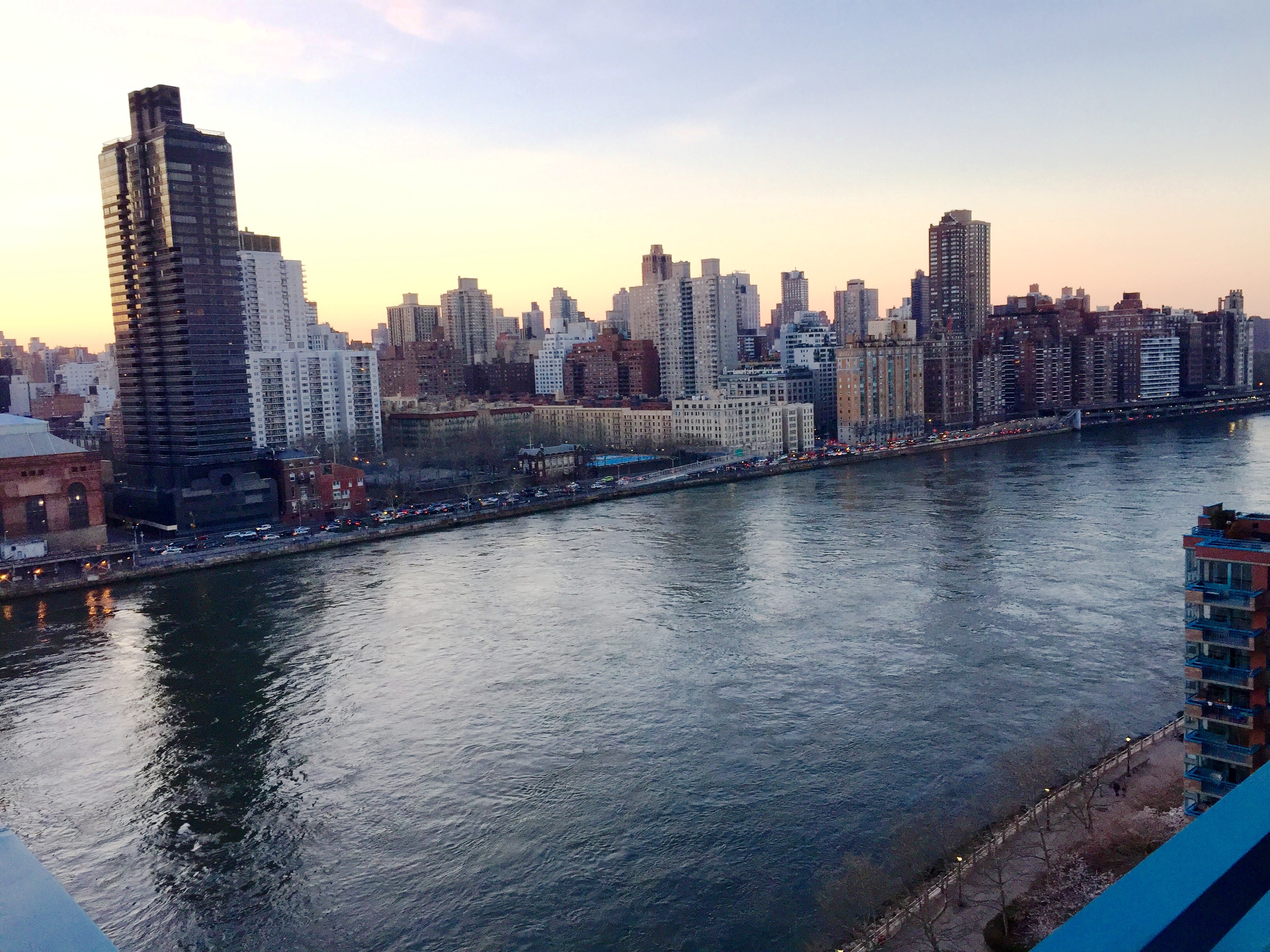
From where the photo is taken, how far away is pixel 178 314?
2398cm

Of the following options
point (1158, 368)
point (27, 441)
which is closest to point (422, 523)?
point (27, 441)

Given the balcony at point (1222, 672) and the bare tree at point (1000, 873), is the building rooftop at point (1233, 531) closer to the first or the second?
the balcony at point (1222, 672)

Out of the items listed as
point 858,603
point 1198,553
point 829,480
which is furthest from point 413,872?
point 829,480

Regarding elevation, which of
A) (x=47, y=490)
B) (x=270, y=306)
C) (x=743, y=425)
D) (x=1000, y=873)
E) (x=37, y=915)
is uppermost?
(x=270, y=306)

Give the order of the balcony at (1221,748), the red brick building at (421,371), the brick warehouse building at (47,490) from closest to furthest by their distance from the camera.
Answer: the balcony at (1221,748) → the brick warehouse building at (47,490) → the red brick building at (421,371)

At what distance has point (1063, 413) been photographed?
166 feet

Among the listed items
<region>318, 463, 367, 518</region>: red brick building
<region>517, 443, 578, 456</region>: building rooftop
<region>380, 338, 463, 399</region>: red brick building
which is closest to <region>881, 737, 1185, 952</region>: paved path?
<region>318, 463, 367, 518</region>: red brick building

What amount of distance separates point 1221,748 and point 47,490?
2116cm

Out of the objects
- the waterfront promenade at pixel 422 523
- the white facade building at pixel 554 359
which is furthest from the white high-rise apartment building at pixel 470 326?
the waterfront promenade at pixel 422 523

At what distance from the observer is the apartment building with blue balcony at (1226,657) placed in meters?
6.61

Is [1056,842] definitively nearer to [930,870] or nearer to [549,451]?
[930,870]

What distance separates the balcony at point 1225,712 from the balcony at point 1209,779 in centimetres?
37

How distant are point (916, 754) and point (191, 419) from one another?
67.9ft

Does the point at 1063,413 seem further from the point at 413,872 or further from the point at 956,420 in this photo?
the point at 413,872
